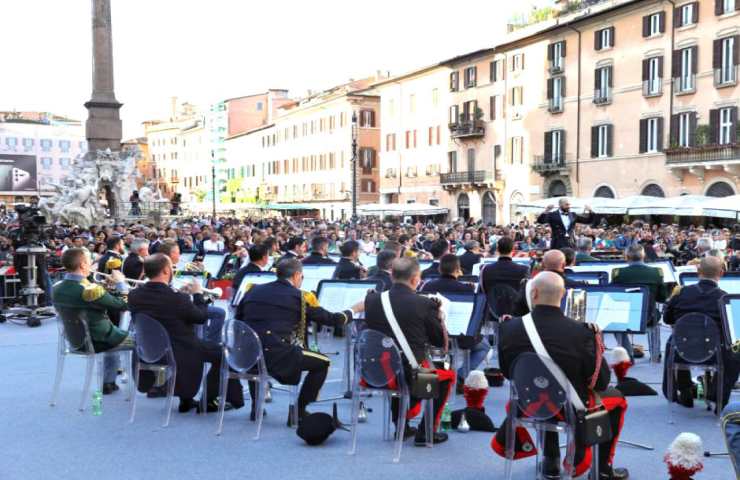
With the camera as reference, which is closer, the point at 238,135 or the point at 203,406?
the point at 203,406

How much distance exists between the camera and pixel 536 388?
16.7 feet

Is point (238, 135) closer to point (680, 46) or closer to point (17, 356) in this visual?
point (680, 46)

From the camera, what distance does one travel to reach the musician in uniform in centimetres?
659

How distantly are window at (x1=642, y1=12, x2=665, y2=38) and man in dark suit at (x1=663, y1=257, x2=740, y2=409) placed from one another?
3271 cm

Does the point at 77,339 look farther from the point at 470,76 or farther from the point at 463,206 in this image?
the point at 463,206

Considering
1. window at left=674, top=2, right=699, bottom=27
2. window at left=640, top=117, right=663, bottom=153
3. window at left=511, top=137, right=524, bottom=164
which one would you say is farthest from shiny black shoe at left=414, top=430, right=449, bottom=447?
window at left=511, top=137, right=524, bottom=164

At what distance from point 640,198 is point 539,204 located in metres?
4.18

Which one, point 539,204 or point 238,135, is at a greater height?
point 238,135

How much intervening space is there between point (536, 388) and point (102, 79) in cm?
3371

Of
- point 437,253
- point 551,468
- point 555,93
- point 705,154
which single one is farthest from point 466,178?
point 551,468

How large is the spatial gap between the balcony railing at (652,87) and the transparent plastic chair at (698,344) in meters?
33.0

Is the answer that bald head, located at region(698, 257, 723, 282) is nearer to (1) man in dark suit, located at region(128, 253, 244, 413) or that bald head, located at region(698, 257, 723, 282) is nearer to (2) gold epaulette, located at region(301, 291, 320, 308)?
(2) gold epaulette, located at region(301, 291, 320, 308)

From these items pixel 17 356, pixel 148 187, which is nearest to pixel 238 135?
pixel 148 187

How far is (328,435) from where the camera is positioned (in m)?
6.54
